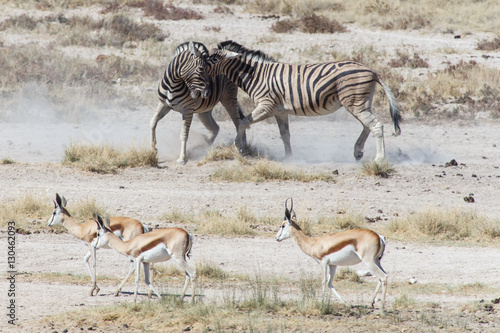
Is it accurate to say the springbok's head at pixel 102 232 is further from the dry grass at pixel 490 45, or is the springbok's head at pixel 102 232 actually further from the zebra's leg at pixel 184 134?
the dry grass at pixel 490 45

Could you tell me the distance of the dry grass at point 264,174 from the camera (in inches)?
532

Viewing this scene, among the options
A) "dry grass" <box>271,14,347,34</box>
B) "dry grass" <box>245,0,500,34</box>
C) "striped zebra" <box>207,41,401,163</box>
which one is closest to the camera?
"striped zebra" <box>207,41,401,163</box>

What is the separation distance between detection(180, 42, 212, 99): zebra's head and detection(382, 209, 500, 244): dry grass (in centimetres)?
547

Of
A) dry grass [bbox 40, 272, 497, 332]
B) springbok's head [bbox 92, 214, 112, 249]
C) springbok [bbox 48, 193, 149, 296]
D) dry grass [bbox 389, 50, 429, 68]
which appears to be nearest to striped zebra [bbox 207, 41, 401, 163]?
springbok [bbox 48, 193, 149, 296]

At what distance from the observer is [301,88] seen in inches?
574

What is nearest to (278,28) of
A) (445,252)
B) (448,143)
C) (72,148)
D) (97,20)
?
(97,20)

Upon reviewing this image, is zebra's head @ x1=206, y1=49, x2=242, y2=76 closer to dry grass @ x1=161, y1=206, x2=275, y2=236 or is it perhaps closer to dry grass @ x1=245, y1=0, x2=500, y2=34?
dry grass @ x1=161, y1=206, x2=275, y2=236

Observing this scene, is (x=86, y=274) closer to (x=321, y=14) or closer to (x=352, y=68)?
(x=352, y=68)

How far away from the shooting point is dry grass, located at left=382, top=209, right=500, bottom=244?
10547mm

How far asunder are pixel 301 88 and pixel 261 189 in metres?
2.70

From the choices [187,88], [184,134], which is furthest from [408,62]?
[184,134]

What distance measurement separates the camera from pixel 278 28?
94.1 feet

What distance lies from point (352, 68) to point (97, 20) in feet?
58.3

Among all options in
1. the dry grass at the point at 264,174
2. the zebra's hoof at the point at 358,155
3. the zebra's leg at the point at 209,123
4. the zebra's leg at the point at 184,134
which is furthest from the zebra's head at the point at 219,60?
the zebra's hoof at the point at 358,155
